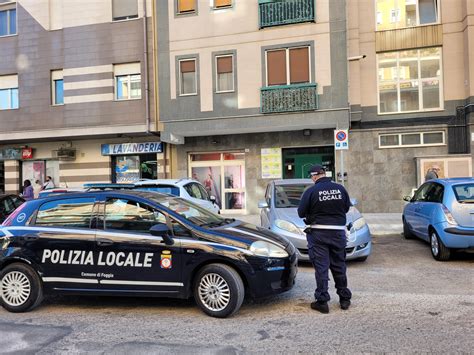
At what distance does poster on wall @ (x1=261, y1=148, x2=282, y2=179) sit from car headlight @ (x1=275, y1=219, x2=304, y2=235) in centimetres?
801

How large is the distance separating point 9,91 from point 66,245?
15.1 meters

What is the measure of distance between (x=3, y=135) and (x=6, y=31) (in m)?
4.52

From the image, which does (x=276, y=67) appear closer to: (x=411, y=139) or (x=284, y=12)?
(x=284, y=12)

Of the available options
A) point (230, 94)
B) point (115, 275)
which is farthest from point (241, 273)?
point (230, 94)

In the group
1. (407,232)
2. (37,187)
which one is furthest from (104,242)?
(37,187)

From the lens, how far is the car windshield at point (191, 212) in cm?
527

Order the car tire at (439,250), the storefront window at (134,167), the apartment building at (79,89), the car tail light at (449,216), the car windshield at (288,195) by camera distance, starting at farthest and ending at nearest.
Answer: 1. the storefront window at (134,167)
2. the apartment building at (79,89)
3. the car windshield at (288,195)
4. the car tire at (439,250)
5. the car tail light at (449,216)

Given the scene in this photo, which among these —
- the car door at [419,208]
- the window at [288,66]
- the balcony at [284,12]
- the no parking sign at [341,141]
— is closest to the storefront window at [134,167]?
the window at [288,66]

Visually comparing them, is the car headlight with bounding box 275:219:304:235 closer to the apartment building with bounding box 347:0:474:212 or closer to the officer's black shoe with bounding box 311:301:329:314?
the officer's black shoe with bounding box 311:301:329:314

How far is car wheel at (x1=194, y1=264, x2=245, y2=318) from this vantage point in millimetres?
4727

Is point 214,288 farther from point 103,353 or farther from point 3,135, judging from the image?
point 3,135

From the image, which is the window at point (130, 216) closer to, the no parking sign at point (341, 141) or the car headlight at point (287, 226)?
the car headlight at point (287, 226)

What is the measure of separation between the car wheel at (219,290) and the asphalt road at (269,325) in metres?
0.13

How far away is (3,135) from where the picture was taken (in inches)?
672
